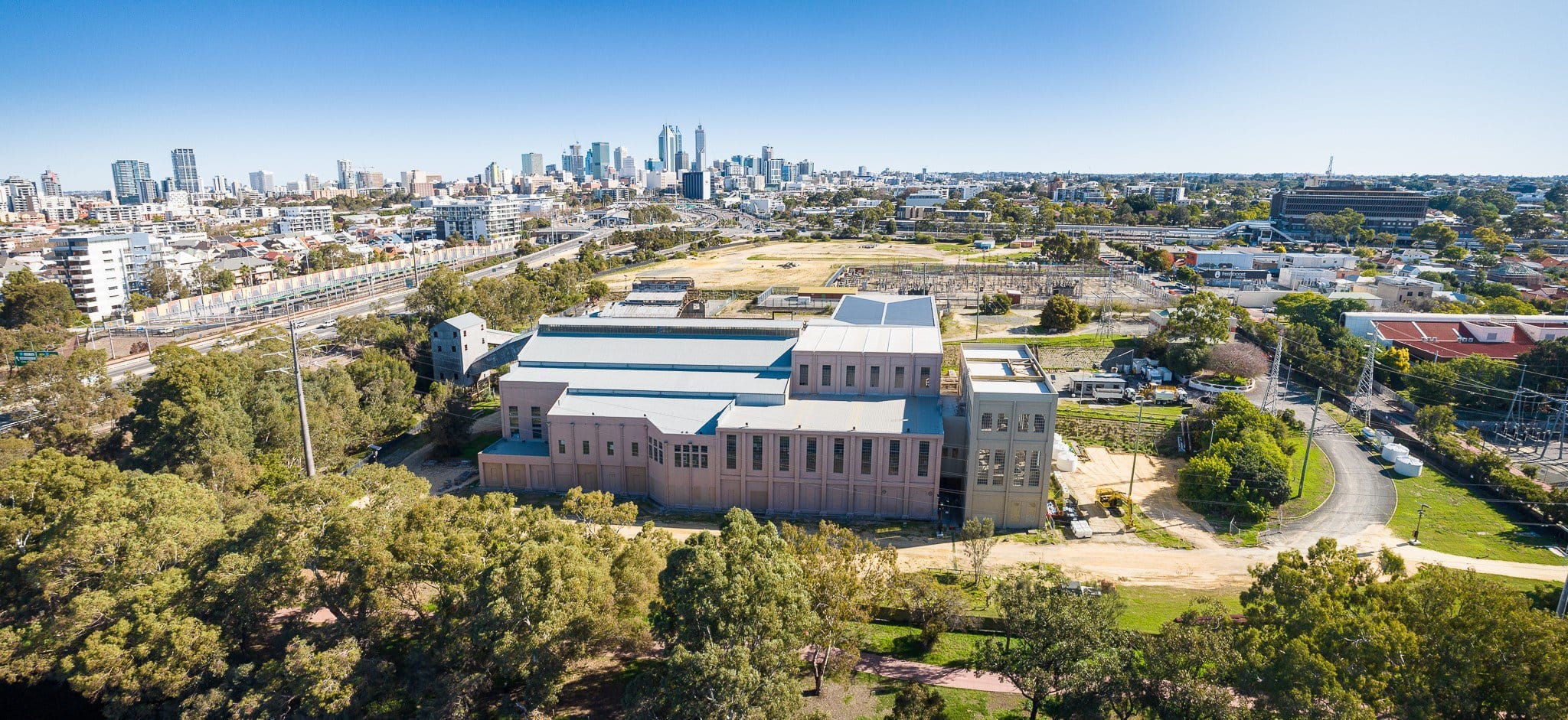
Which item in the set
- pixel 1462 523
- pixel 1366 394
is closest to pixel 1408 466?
pixel 1462 523

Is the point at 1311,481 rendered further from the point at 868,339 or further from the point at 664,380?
the point at 664,380

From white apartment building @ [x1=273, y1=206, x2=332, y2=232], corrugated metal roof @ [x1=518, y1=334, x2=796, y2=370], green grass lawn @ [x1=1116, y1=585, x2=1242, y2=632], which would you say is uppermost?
white apartment building @ [x1=273, y1=206, x2=332, y2=232]

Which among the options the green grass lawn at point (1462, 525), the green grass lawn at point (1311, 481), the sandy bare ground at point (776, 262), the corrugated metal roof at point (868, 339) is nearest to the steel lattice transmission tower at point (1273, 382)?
the green grass lawn at point (1311, 481)

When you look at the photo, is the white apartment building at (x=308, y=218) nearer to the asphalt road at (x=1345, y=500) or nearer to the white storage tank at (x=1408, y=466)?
the asphalt road at (x=1345, y=500)

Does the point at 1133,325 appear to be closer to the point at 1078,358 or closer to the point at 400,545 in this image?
the point at 1078,358

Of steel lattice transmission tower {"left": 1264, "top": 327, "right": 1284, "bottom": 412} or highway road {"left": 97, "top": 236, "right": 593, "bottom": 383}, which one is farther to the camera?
highway road {"left": 97, "top": 236, "right": 593, "bottom": 383}

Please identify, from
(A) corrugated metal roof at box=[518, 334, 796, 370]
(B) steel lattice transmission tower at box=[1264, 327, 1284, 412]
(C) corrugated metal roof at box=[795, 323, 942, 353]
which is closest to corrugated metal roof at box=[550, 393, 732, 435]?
(A) corrugated metal roof at box=[518, 334, 796, 370]

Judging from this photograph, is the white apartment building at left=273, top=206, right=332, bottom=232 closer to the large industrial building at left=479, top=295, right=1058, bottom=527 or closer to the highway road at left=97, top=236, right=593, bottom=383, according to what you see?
the highway road at left=97, top=236, right=593, bottom=383
